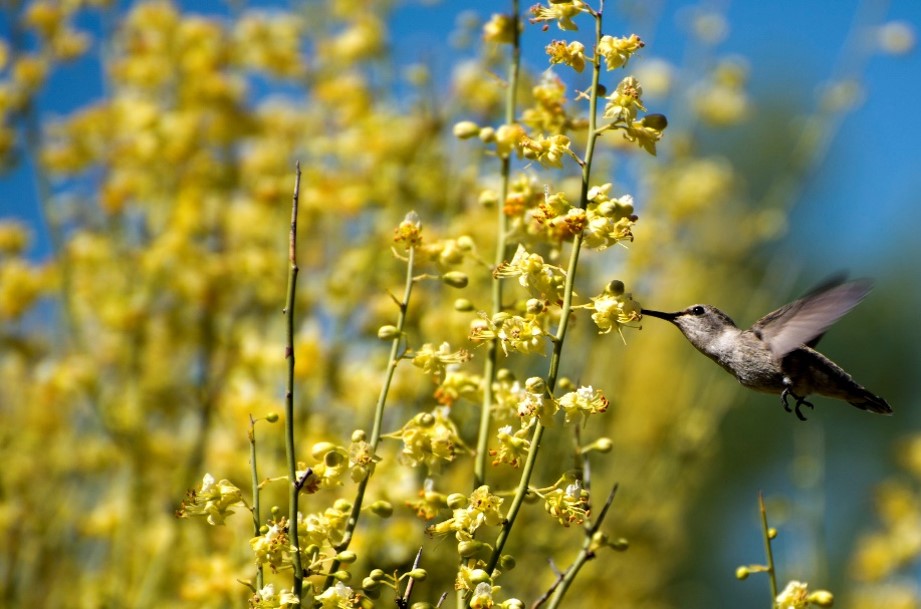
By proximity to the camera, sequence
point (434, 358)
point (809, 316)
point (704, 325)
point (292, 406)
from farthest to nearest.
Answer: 1. point (704, 325)
2. point (809, 316)
3. point (434, 358)
4. point (292, 406)

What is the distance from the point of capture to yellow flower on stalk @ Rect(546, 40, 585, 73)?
132cm

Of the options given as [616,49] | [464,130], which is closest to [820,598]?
[616,49]

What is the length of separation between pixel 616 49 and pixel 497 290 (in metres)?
0.40

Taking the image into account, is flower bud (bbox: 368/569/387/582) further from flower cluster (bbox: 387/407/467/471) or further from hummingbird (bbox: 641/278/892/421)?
hummingbird (bbox: 641/278/892/421)

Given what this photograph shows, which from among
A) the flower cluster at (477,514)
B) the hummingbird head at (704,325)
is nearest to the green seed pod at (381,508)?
the flower cluster at (477,514)

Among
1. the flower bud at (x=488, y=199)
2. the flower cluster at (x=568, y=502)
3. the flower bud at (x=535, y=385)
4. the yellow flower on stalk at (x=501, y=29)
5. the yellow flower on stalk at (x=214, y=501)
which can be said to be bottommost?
the flower cluster at (x=568, y=502)

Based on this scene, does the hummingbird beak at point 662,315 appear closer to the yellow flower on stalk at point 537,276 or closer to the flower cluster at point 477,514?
the yellow flower on stalk at point 537,276

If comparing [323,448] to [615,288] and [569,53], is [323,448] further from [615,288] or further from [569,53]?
[569,53]

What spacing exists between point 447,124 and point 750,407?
29.4 ft

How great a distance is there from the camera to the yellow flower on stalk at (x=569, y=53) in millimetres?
1323

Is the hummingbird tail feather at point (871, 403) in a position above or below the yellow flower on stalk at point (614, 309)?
→ above

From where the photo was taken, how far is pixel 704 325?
1.80 m

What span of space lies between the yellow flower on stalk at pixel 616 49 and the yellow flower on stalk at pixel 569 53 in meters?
0.04

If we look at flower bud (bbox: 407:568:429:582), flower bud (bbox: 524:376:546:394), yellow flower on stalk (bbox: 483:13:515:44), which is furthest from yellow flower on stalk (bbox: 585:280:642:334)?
yellow flower on stalk (bbox: 483:13:515:44)
